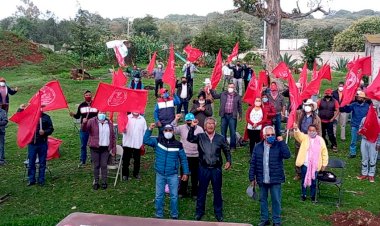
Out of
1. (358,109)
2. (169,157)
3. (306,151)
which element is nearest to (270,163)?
(306,151)

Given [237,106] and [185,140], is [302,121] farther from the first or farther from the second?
[185,140]

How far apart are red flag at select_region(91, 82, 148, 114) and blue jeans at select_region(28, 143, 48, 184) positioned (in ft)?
5.70

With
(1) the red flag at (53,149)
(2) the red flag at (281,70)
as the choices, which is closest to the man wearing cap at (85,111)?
(1) the red flag at (53,149)

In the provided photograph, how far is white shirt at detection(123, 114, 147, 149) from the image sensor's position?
10.6m

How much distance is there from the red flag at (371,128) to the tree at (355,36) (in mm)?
43156

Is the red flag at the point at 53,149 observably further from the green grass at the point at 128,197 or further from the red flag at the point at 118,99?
the red flag at the point at 118,99

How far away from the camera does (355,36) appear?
182ft

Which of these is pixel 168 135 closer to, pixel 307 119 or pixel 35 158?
pixel 35 158

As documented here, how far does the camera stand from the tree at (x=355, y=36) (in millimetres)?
53656

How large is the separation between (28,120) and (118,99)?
200 cm

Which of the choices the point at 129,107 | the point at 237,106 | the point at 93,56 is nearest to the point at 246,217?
the point at 129,107

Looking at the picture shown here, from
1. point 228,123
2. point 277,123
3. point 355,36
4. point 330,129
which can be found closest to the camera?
point 228,123

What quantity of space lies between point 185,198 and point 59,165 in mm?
→ 4101

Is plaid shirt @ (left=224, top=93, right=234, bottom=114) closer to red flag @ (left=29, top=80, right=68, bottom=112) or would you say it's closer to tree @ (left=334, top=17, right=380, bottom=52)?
red flag @ (left=29, top=80, right=68, bottom=112)
